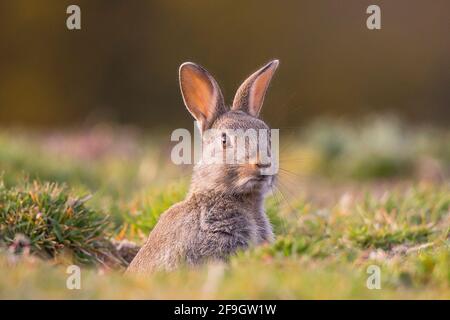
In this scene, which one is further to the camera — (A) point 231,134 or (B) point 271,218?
(B) point 271,218

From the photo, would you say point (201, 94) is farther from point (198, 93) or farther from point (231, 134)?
point (231, 134)

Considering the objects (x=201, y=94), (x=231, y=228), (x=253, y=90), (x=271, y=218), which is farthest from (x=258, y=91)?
(x=231, y=228)

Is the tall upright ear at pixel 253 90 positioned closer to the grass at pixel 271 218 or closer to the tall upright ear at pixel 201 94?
the tall upright ear at pixel 201 94

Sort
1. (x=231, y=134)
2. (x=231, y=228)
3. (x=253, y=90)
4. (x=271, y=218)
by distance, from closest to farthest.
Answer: (x=231, y=228) < (x=231, y=134) < (x=253, y=90) < (x=271, y=218)

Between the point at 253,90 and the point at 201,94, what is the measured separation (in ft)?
1.47

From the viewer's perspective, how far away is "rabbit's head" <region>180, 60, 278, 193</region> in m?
6.24

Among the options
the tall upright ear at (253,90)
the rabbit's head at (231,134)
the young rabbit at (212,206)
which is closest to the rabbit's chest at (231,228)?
the young rabbit at (212,206)

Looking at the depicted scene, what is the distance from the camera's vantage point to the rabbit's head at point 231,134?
6242mm

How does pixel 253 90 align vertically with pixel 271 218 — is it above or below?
above

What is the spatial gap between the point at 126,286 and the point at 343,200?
3.91m

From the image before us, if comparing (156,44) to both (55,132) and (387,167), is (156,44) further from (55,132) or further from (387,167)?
(387,167)

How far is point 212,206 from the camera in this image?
641 centimetres

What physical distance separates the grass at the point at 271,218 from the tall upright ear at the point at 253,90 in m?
0.63

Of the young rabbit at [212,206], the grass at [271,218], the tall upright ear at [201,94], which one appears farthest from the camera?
the tall upright ear at [201,94]
